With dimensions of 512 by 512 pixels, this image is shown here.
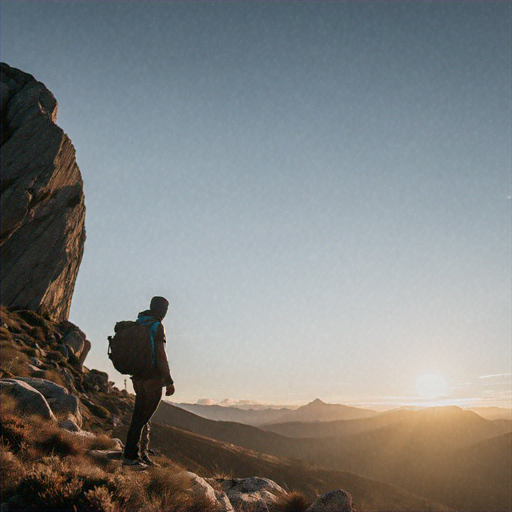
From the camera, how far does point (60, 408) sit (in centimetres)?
1048

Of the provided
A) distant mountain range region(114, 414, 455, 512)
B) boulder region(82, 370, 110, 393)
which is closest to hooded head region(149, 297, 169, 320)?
distant mountain range region(114, 414, 455, 512)

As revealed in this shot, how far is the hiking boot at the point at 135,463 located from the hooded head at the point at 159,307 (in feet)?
8.49

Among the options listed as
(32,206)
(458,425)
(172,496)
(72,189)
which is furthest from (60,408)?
(458,425)

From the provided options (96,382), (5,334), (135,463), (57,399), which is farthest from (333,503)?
(96,382)

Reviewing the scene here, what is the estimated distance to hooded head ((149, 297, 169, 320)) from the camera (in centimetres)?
756

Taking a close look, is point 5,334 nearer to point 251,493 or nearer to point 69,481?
point 251,493

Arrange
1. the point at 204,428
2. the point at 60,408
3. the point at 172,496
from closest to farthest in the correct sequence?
the point at 172,496 → the point at 60,408 → the point at 204,428

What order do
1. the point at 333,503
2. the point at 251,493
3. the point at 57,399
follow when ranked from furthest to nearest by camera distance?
the point at 57,399 → the point at 251,493 → the point at 333,503

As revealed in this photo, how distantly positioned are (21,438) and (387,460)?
132m

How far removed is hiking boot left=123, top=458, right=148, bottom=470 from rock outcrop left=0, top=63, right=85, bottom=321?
29292 mm

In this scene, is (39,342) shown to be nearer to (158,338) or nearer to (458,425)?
(158,338)

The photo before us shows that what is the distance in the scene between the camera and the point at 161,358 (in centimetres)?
711

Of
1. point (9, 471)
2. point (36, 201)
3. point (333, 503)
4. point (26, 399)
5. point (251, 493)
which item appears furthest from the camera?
point (36, 201)

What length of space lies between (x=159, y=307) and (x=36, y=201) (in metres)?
32.1
